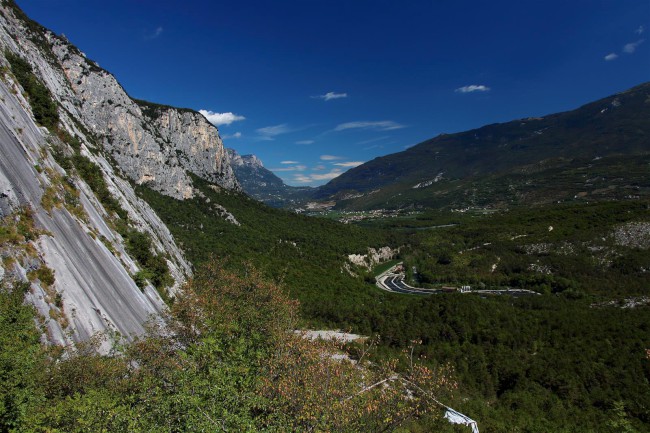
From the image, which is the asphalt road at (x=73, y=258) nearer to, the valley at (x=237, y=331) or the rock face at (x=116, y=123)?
the valley at (x=237, y=331)

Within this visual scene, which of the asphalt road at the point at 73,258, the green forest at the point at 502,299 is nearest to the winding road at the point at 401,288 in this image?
the green forest at the point at 502,299

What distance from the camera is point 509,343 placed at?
47.5 metres

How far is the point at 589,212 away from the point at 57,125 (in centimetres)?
16466

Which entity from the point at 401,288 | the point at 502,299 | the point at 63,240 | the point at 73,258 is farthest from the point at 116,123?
the point at 502,299

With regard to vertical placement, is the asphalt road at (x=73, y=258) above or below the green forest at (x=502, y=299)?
above

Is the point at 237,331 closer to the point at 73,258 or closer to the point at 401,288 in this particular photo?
the point at 73,258

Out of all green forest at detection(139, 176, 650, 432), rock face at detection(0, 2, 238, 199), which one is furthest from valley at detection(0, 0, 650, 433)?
rock face at detection(0, 2, 238, 199)

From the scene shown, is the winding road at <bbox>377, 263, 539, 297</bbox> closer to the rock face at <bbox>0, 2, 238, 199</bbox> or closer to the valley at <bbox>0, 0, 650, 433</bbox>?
the valley at <bbox>0, 0, 650, 433</bbox>

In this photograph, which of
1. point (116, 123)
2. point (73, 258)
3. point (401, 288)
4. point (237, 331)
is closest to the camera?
point (73, 258)

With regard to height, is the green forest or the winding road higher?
the green forest

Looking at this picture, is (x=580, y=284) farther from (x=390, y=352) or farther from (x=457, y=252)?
(x=390, y=352)

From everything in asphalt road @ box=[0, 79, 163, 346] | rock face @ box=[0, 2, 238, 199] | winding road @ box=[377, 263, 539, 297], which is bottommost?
winding road @ box=[377, 263, 539, 297]

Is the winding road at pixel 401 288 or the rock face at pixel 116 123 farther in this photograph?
the rock face at pixel 116 123

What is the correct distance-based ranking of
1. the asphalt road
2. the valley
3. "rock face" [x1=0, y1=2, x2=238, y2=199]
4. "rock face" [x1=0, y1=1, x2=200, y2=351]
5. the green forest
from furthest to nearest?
1. "rock face" [x1=0, y1=2, x2=238, y2=199]
2. the green forest
3. the asphalt road
4. "rock face" [x1=0, y1=1, x2=200, y2=351]
5. the valley
